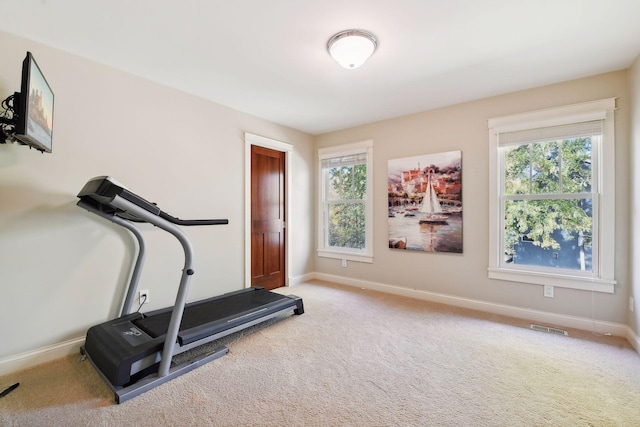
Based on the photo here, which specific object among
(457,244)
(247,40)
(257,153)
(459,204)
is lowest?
(457,244)

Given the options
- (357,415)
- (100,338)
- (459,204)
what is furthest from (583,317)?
(100,338)

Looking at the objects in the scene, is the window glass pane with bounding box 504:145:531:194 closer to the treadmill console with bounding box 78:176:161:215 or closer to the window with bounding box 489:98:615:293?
the window with bounding box 489:98:615:293

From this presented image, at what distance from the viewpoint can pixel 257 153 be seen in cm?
385

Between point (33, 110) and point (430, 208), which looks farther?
point (430, 208)

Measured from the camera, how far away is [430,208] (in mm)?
3547

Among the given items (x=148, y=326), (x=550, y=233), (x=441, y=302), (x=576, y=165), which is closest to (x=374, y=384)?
(x=148, y=326)

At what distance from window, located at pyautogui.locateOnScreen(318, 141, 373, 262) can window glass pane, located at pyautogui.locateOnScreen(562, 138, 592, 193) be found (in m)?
2.18

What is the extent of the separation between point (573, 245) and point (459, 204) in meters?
1.12

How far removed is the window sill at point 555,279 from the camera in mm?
2584

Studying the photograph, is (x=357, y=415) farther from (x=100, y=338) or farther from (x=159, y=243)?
(x=159, y=243)

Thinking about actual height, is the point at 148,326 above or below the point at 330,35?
below

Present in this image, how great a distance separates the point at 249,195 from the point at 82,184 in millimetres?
1724

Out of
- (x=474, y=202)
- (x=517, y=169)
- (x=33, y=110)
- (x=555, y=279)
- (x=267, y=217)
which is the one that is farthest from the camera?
(x=267, y=217)

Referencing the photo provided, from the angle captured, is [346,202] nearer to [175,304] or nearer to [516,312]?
[516,312]
